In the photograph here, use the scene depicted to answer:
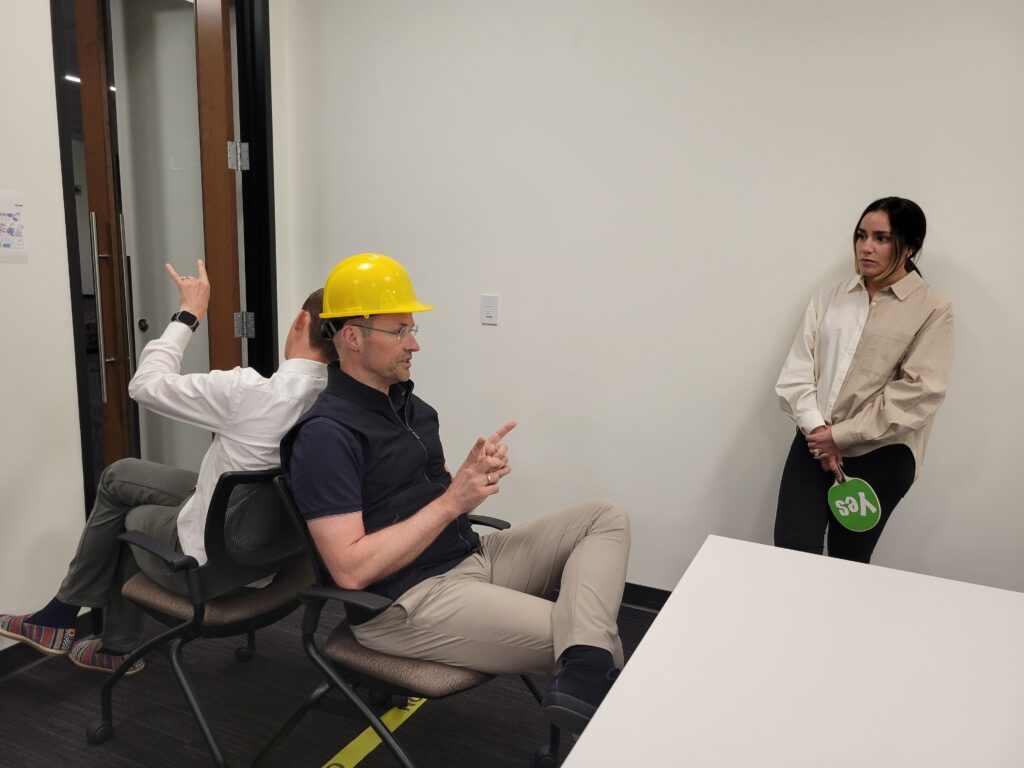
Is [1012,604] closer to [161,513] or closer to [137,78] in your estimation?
[161,513]

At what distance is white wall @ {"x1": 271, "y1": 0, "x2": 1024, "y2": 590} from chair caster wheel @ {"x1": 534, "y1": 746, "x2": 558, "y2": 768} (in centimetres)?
117

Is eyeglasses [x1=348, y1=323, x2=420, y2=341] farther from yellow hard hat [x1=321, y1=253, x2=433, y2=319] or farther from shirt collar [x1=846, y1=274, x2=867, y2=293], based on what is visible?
shirt collar [x1=846, y1=274, x2=867, y2=293]

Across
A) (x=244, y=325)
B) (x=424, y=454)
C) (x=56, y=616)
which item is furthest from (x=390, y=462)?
(x=244, y=325)

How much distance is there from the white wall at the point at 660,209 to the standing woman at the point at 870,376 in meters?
0.21

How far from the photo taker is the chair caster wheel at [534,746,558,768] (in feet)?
6.79

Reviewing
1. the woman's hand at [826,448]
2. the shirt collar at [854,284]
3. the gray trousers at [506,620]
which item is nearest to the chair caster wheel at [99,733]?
the gray trousers at [506,620]

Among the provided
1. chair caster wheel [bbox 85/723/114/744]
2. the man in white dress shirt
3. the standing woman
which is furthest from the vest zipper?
the standing woman

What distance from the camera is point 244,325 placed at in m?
3.40

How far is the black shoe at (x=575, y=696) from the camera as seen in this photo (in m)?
1.33

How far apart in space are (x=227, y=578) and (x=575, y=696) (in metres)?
1.00

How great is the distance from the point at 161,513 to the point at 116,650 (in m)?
0.54

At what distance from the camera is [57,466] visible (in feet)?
8.09

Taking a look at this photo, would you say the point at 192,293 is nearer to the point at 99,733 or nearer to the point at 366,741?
the point at 99,733

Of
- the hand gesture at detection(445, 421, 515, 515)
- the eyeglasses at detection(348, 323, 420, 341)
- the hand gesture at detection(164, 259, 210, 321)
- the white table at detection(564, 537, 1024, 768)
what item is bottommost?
the white table at detection(564, 537, 1024, 768)
